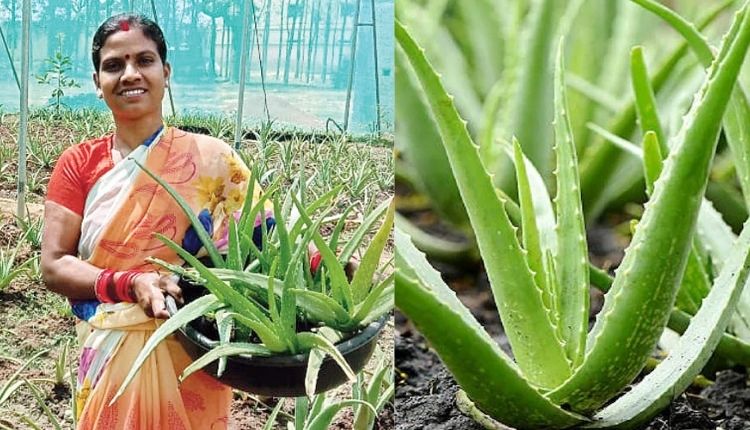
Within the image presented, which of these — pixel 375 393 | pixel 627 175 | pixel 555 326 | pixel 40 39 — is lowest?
pixel 375 393

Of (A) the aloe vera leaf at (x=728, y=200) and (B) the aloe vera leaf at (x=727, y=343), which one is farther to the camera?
(A) the aloe vera leaf at (x=728, y=200)

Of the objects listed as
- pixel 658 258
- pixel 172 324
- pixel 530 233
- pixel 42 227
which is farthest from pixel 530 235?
pixel 42 227

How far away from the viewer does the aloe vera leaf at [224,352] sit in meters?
0.86

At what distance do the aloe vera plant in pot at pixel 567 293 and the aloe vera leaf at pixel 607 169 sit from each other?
0.20 m

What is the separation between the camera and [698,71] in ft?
3.72

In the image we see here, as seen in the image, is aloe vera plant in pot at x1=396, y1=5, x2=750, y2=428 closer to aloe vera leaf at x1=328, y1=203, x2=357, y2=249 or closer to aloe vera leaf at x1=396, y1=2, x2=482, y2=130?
aloe vera leaf at x1=328, y1=203, x2=357, y2=249

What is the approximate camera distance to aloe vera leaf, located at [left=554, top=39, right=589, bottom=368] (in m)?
0.87

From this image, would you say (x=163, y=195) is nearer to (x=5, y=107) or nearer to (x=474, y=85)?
(x=5, y=107)

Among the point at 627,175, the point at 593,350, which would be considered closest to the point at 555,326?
the point at 593,350

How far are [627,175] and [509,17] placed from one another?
0.24m

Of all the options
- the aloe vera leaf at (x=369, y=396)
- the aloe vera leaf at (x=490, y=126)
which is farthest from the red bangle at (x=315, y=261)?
the aloe vera leaf at (x=490, y=126)

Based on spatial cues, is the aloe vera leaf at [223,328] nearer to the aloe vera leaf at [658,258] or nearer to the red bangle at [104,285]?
the red bangle at [104,285]

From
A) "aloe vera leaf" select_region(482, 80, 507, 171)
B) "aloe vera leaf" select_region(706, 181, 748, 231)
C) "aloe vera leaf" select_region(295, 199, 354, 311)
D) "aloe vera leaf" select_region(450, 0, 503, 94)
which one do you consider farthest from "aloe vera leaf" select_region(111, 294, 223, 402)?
"aloe vera leaf" select_region(706, 181, 748, 231)

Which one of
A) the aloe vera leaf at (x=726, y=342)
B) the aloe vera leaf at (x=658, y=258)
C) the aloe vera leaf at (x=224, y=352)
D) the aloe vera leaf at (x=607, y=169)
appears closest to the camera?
the aloe vera leaf at (x=658, y=258)
